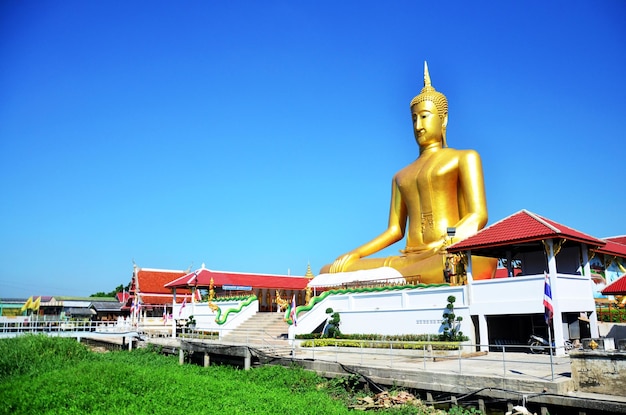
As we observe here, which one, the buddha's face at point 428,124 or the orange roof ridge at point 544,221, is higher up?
the buddha's face at point 428,124

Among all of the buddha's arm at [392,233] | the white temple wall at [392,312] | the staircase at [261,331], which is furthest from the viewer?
the buddha's arm at [392,233]

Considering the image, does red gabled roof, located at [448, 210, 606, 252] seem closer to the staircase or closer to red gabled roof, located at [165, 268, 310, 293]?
the staircase

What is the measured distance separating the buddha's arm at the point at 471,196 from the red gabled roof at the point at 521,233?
Result: 5.08 meters

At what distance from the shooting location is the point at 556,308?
17016 mm

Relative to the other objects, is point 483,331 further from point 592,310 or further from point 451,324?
point 592,310

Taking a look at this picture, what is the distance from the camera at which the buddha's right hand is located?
29.2m

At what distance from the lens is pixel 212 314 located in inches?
1170

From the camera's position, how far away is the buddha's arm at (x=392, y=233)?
2978 centimetres

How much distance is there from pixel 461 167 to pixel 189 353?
1575 centimetres

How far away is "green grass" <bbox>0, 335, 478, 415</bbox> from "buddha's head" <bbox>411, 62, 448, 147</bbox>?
16.5 metres

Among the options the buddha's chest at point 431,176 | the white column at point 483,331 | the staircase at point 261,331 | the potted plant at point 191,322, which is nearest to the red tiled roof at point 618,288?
the white column at point 483,331

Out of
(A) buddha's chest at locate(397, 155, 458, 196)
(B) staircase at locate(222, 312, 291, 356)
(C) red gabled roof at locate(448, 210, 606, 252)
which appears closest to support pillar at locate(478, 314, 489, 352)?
(C) red gabled roof at locate(448, 210, 606, 252)

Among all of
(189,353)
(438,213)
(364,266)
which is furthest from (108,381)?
(438,213)

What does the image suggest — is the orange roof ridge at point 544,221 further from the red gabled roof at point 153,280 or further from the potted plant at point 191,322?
the red gabled roof at point 153,280
